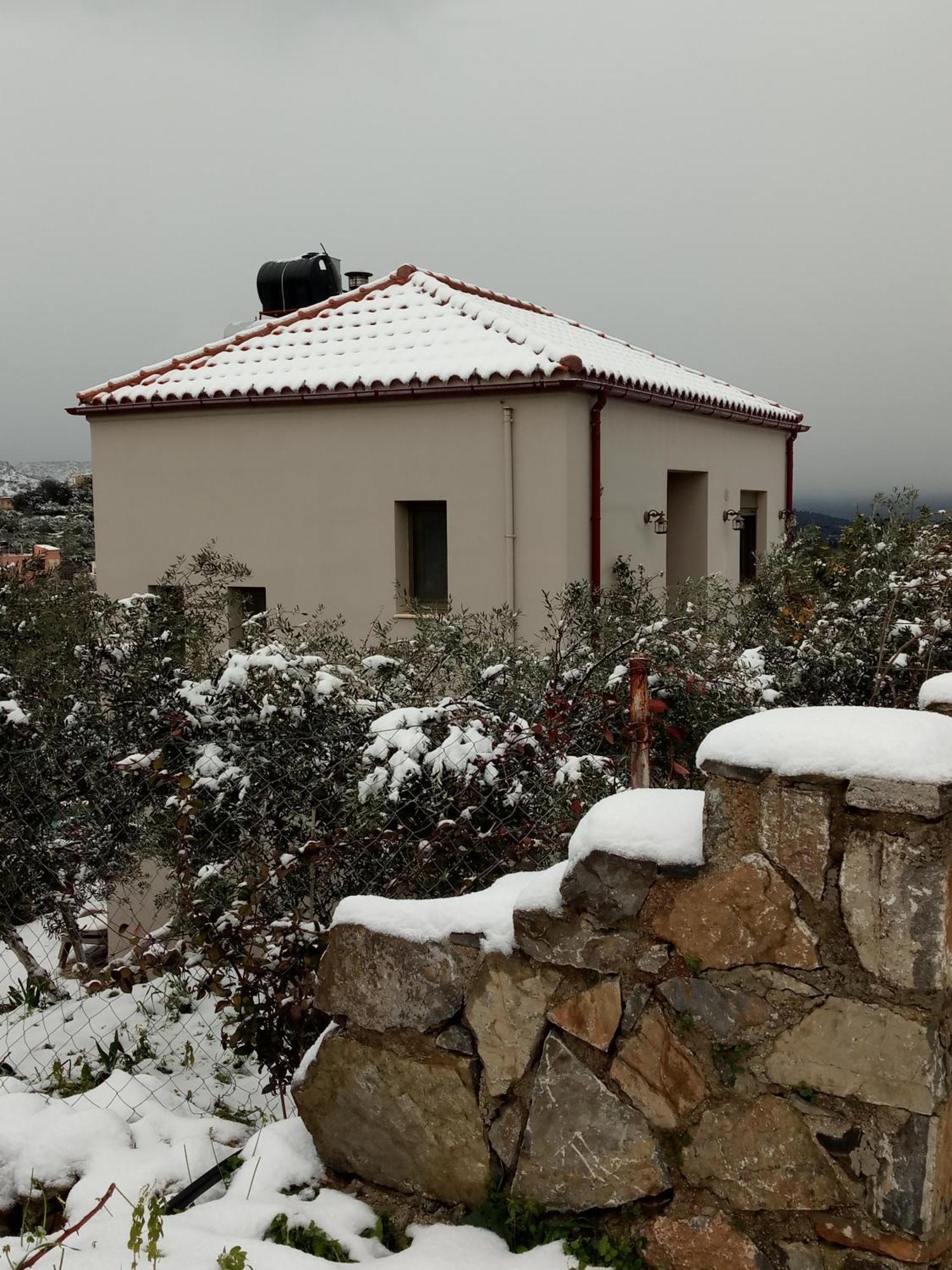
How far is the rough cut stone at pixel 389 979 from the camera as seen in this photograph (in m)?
2.99

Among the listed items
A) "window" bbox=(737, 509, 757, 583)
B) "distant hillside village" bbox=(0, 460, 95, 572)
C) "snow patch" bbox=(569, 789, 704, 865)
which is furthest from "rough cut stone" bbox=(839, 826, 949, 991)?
"window" bbox=(737, 509, 757, 583)

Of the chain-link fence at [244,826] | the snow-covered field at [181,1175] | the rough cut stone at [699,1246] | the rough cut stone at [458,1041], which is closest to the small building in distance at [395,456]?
the chain-link fence at [244,826]

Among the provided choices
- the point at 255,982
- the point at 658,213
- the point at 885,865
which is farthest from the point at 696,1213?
the point at 658,213

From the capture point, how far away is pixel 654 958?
272 cm

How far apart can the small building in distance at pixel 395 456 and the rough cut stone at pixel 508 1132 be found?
765 centimetres

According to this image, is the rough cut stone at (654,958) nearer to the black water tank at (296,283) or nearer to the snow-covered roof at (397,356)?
the snow-covered roof at (397,356)

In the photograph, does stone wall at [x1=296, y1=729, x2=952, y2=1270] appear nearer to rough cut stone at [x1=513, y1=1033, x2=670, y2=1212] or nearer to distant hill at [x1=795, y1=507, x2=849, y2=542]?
rough cut stone at [x1=513, y1=1033, x2=670, y2=1212]

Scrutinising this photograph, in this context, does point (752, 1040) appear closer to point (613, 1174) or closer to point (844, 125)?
point (613, 1174)

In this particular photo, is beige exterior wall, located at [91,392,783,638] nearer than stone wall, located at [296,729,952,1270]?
No

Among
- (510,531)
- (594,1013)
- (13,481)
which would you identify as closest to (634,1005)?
(594,1013)

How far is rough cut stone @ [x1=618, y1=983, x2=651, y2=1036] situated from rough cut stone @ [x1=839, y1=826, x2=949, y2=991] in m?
0.54

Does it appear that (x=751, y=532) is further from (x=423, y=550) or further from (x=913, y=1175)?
(x=913, y=1175)

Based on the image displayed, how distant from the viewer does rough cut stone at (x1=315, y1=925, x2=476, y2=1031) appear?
299cm

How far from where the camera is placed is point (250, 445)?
11898 millimetres
